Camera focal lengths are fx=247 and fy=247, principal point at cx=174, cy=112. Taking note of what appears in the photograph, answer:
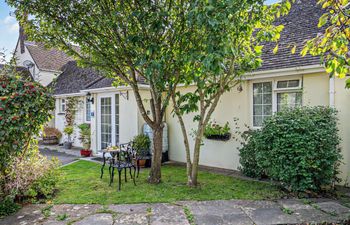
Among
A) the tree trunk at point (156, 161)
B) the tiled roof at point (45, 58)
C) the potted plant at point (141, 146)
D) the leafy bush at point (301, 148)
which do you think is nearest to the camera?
the leafy bush at point (301, 148)

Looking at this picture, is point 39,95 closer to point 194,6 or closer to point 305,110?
point 194,6

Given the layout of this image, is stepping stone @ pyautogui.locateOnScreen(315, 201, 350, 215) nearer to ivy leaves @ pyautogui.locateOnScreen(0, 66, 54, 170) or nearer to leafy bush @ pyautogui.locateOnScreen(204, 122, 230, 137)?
leafy bush @ pyautogui.locateOnScreen(204, 122, 230, 137)

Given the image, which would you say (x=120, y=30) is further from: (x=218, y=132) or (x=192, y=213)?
(x=192, y=213)

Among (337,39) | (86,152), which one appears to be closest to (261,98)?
(337,39)

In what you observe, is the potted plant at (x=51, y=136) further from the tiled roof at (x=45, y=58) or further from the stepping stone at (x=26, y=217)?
the stepping stone at (x=26, y=217)

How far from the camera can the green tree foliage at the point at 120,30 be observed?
554 cm

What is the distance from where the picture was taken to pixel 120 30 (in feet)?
21.0

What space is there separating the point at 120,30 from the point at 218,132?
4.46m

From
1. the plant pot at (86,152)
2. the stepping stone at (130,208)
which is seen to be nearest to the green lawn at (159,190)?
the stepping stone at (130,208)

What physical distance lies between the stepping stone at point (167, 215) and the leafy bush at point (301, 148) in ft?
8.09

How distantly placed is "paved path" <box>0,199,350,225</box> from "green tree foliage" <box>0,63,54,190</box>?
1.29 meters

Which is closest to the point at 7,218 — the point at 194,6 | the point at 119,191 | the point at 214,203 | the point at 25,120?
the point at 25,120

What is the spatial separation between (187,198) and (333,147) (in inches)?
135

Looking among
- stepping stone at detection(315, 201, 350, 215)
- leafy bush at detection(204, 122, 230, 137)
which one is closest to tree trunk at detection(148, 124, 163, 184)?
leafy bush at detection(204, 122, 230, 137)
